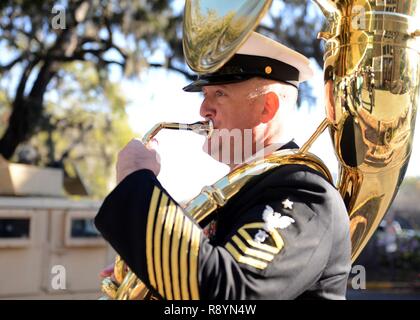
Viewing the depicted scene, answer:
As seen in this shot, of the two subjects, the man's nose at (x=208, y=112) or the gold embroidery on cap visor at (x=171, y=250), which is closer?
the gold embroidery on cap visor at (x=171, y=250)

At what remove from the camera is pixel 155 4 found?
10867 millimetres

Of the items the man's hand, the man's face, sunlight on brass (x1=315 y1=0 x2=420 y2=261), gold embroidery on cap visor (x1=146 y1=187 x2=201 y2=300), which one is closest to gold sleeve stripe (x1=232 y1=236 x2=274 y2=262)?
gold embroidery on cap visor (x1=146 y1=187 x2=201 y2=300)

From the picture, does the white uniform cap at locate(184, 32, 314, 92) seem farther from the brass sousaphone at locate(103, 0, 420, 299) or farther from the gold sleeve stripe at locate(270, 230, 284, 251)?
the gold sleeve stripe at locate(270, 230, 284, 251)

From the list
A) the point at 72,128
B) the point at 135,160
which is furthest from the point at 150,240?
the point at 72,128

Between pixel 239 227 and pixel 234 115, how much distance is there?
1.15 feet

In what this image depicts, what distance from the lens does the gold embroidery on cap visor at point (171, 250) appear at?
4.45 ft

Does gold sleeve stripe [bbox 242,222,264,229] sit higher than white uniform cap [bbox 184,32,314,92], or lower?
lower

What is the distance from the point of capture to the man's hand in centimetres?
146

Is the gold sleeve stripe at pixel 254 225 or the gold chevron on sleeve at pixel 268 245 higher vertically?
the gold sleeve stripe at pixel 254 225

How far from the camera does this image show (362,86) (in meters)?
1.77

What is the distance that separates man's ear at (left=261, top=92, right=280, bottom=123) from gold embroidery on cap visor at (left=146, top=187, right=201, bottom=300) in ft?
1.49

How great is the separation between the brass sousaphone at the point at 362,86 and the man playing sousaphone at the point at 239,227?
94 mm

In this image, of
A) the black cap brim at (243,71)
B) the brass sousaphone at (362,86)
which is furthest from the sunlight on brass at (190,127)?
the black cap brim at (243,71)

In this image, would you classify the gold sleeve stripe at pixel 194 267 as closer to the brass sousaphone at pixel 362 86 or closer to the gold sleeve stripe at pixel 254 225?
the gold sleeve stripe at pixel 254 225
